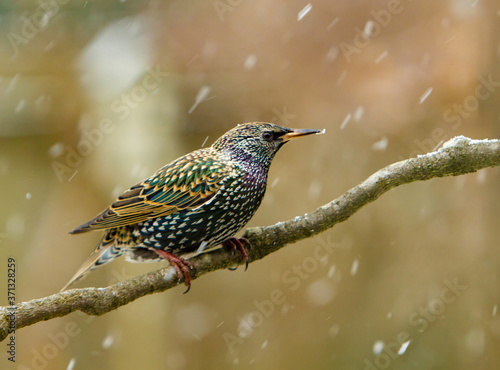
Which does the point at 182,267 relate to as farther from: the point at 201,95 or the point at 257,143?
the point at 201,95

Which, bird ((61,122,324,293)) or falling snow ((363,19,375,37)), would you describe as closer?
bird ((61,122,324,293))

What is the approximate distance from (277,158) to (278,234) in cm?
292

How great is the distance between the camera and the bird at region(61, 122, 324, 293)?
2.66 metres

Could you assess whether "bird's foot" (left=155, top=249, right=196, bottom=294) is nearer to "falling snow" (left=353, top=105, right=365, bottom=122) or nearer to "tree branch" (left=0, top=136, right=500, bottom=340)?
"tree branch" (left=0, top=136, right=500, bottom=340)

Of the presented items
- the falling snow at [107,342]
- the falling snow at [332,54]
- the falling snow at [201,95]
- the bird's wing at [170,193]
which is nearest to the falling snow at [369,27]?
the falling snow at [332,54]

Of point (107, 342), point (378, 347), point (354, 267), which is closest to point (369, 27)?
point (354, 267)

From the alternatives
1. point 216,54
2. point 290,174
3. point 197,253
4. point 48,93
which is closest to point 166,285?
point 197,253

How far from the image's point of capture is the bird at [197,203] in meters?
2.66

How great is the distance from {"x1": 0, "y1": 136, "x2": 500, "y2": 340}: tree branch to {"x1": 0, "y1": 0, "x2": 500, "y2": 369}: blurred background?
105 inches

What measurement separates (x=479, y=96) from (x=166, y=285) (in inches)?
153

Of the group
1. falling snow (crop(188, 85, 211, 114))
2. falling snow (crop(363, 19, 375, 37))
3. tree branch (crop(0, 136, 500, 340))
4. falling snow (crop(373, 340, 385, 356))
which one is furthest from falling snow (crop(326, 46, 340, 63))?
tree branch (crop(0, 136, 500, 340))

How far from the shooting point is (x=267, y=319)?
17.7ft

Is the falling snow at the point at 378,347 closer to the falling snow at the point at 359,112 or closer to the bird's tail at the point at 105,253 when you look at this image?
the falling snow at the point at 359,112

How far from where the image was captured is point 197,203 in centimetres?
267
